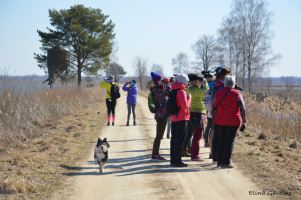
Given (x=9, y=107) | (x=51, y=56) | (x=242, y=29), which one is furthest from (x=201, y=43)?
(x=9, y=107)

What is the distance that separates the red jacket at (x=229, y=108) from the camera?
5.64m

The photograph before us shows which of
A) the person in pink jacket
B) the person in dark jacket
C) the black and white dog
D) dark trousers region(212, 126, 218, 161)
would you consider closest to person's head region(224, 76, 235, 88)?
the person in dark jacket

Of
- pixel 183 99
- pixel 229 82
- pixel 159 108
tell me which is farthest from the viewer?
pixel 159 108

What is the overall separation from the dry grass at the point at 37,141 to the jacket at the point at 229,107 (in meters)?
3.68

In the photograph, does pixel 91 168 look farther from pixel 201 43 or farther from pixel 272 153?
pixel 201 43

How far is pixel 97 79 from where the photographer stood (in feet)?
113

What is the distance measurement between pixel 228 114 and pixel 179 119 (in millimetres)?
1083

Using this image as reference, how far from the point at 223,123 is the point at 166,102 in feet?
4.85

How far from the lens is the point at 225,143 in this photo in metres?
5.82

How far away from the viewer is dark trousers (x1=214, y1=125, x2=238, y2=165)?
5723 millimetres

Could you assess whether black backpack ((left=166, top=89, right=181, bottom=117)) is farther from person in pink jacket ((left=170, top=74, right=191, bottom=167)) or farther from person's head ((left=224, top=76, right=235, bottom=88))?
person's head ((left=224, top=76, right=235, bottom=88))

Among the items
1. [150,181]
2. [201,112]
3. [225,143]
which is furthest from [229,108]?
[150,181]

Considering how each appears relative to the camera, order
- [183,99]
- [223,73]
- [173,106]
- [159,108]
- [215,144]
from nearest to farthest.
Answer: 1. [183,99]
2. [173,106]
3. [223,73]
4. [215,144]
5. [159,108]

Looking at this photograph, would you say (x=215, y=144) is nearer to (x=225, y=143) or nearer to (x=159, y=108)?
(x=225, y=143)
